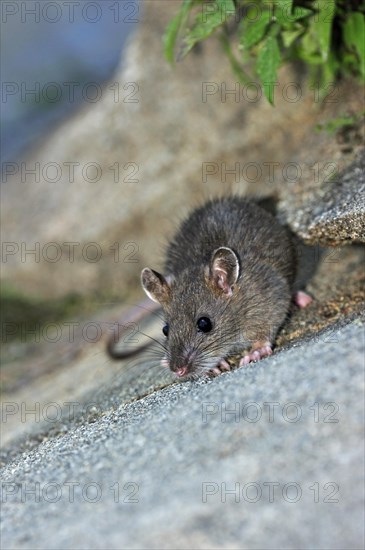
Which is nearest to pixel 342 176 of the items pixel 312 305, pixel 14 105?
pixel 312 305

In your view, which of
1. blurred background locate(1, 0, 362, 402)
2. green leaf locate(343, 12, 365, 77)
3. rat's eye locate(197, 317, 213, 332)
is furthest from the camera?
blurred background locate(1, 0, 362, 402)

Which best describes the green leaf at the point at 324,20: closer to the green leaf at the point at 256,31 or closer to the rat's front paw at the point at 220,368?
the green leaf at the point at 256,31

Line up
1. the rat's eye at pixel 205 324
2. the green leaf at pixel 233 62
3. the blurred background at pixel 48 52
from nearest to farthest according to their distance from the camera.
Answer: the rat's eye at pixel 205 324, the green leaf at pixel 233 62, the blurred background at pixel 48 52

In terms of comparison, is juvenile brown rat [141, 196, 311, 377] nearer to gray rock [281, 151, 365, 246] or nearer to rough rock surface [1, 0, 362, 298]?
gray rock [281, 151, 365, 246]

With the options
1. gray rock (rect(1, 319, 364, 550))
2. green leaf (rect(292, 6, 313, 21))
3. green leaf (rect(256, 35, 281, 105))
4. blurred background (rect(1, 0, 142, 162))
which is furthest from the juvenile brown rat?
blurred background (rect(1, 0, 142, 162))

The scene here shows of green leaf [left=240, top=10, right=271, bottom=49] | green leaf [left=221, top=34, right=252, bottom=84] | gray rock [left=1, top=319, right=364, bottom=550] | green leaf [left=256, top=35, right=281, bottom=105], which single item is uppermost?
green leaf [left=240, top=10, right=271, bottom=49]

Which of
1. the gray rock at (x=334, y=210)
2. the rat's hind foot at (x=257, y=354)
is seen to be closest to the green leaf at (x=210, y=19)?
the gray rock at (x=334, y=210)
